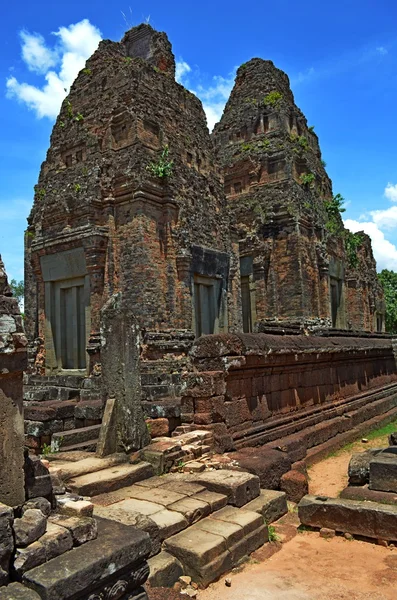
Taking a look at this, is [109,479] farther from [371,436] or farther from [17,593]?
[371,436]

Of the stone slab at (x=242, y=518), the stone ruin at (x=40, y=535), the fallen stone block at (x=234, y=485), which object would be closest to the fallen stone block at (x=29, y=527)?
the stone ruin at (x=40, y=535)

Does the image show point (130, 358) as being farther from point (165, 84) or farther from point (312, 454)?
point (165, 84)

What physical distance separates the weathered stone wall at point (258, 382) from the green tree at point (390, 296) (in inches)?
1244

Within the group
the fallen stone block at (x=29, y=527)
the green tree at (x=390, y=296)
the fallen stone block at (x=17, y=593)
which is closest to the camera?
the fallen stone block at (x=17, y=593)

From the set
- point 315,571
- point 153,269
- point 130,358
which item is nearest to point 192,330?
point 153,269

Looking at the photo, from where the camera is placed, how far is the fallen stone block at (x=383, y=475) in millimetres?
5719

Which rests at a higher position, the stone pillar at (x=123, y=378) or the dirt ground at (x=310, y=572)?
the stone pillar at (x=123, y=378)

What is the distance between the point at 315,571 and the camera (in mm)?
4441

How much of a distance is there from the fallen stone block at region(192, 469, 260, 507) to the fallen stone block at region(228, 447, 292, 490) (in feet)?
1.76

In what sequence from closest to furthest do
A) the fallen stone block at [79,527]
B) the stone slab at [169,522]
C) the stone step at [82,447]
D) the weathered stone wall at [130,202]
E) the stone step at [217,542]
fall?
the fallen stone block at [79,527]
the stone step at [217,542]
the stone slab at [169,522]
the stone step at [82,447]
the weathered stone wall at [130,202]

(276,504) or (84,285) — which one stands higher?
(84,285)

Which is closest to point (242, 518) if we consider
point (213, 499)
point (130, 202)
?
point (213, 499)

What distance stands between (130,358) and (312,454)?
13.0ft

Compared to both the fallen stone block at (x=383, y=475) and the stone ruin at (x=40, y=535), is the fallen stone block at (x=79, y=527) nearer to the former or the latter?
the stone ruin at (x=40, y=535)
